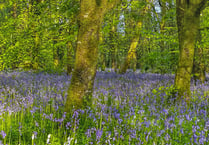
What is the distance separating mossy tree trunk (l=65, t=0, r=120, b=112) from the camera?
4238 millimetres

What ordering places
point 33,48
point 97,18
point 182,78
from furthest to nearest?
point 33,48 → point 182,78 → point 97,18

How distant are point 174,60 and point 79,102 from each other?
7.37 m

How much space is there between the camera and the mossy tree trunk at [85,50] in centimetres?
424

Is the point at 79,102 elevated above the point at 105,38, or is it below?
below

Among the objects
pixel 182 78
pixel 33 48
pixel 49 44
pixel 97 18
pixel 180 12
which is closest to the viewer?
pixel 97 18

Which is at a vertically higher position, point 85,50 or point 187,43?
point 187,43

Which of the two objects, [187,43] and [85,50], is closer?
[85,50]

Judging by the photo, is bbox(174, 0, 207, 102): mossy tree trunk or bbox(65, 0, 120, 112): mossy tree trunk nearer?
bbox(65, 0, 120, 112): mossy tree trunk

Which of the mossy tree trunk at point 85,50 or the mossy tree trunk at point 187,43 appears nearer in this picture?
the mossy tree trunk at point 85,50

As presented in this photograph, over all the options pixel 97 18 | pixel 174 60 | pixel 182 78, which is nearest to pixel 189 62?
pixel 182 78

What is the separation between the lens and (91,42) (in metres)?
4.26

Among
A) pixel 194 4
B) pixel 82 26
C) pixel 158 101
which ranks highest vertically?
pixel 194 4

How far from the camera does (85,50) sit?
167 inches

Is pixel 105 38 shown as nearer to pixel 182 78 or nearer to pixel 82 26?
pixel 182 78
